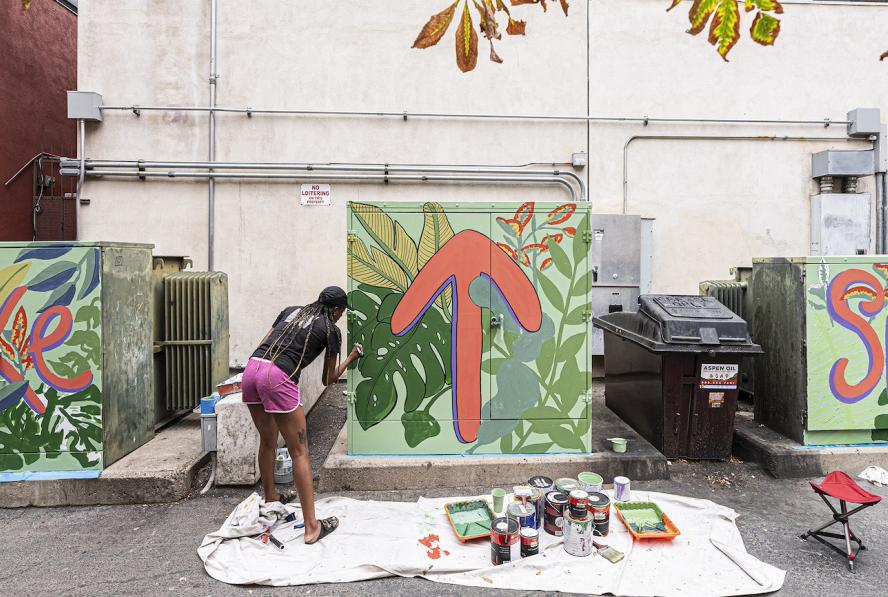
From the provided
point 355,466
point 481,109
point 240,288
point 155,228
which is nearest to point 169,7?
point 155,228

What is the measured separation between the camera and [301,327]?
11.0 ft

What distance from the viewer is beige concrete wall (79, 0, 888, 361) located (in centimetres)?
672

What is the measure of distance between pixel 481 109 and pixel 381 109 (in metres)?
1.40

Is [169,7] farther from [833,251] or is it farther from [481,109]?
[833,251]

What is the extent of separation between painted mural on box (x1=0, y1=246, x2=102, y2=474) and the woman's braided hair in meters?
1.65

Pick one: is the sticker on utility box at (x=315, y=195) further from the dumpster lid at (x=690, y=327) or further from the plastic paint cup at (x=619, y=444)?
the plastic paint cup at (x=619, y=444)

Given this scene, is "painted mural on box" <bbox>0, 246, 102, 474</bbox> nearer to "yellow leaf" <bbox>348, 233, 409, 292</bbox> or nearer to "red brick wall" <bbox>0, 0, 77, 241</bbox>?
"yellow leaf" <bbox>348, 233, 409, 292</bbox>

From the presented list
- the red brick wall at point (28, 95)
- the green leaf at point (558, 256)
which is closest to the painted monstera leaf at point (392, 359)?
the green leaf at point (558, 256)

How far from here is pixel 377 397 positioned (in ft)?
13.3

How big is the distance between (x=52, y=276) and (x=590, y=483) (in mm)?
4305

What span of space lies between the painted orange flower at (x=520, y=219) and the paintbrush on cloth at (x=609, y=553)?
2.35 meters

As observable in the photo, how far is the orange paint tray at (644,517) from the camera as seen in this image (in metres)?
3.16

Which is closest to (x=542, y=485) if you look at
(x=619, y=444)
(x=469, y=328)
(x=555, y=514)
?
(x=555, y=514)

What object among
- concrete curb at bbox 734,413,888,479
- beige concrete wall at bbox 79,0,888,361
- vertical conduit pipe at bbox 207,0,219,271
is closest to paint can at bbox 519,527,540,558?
concrete curb at bbox 734,413,888,479
